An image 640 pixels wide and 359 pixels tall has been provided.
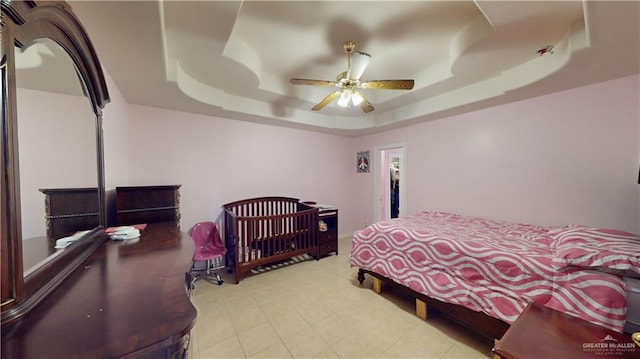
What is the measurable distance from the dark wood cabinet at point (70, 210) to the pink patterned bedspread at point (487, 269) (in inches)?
93.4

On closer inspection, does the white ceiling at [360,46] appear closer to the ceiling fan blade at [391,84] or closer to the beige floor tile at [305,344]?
the ceiling fan blade at [391,84]

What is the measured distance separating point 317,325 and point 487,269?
150cm

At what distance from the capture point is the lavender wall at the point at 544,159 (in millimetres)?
2242

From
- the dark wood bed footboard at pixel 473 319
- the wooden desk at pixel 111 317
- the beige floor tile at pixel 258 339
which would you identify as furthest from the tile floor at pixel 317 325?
the wooden desk at pixel 111 317

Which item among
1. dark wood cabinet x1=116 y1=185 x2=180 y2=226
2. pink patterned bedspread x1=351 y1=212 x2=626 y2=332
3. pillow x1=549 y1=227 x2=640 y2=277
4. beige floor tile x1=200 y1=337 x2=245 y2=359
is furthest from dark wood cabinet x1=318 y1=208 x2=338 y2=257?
pillow x1=549 y1=227 x2=640 y2=277

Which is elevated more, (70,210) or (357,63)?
(357,63)

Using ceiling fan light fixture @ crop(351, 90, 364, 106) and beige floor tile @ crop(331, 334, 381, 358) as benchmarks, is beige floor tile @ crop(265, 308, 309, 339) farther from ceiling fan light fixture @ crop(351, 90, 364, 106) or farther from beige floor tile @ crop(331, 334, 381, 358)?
ceiling fan light fixture @ crop(351, 90, 364, 106)

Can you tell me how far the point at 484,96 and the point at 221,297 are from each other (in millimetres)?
3945

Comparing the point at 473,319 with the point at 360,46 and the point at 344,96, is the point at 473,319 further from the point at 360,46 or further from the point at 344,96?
the point at 360,46

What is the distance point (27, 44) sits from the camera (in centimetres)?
79

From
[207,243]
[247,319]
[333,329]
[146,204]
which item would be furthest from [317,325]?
[146,204]

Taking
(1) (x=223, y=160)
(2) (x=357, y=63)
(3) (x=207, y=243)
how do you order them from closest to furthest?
(2) (x=357, y=63)
(3) (x=207, y=243)
(1) (x=223, y=160)

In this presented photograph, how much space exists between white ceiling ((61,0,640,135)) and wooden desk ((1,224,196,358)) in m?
1.43

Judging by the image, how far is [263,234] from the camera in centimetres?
319
